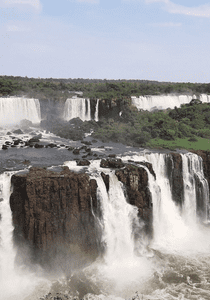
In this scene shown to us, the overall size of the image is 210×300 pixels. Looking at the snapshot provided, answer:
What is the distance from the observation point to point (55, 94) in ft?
138

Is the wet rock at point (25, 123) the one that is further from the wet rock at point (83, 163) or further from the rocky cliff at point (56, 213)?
the rocky cliff at point (56, 213)

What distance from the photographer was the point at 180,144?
94.4ft

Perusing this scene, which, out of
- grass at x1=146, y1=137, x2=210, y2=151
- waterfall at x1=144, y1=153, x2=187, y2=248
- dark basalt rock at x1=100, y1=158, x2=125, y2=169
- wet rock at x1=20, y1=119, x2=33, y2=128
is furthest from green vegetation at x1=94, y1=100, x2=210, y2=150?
wet rock at x1=20, y1=119, x2=33, y2=128

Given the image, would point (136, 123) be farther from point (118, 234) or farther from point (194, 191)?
point (118, 234)

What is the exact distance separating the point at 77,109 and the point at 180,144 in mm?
14854

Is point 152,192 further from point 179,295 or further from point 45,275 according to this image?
point 45,275

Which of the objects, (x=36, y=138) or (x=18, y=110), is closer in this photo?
(x=36, y=138)

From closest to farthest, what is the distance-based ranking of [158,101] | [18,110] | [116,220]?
[116,220] < [18,110] < [158,101]

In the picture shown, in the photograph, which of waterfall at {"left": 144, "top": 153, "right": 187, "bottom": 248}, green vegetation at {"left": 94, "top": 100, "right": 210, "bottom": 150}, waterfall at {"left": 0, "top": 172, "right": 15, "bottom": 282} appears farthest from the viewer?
green vegetation at {"left": 94, "top": 100, "right": 210, "bottom": 150}

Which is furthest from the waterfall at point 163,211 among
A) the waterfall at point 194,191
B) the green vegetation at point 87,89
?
the green vegetation at point 87,89

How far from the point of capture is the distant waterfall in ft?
113

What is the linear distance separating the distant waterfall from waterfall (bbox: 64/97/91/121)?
11.1 feet

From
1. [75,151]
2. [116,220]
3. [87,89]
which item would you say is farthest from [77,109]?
[116,220]

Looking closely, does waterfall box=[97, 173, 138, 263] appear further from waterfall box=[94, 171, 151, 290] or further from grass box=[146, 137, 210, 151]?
grass box=[146, 137, 210, 151]
